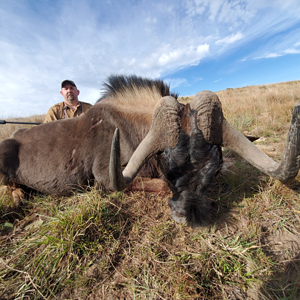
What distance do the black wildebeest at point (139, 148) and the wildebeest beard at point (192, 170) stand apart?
0.01 meters

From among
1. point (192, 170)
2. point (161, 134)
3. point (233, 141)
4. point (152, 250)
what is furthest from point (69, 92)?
point (152, 250)

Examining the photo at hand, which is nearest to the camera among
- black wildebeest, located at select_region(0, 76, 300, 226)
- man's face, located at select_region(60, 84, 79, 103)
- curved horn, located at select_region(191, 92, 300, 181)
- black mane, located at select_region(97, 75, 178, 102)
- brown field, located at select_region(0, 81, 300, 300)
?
brown field, located at select_region(0, 81, 300, 300)

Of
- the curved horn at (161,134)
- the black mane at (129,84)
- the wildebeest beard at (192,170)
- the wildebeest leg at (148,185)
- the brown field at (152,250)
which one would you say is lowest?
the brown field at (152,250)

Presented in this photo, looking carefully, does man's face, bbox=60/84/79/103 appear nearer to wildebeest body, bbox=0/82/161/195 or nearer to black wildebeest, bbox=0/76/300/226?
black wildebeest, bbox=0/76/300/226

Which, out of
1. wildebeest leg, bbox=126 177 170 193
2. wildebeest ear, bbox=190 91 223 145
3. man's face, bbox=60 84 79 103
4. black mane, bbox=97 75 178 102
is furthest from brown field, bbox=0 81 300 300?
man's face, bbox=60 84 79 103

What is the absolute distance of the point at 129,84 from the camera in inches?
138

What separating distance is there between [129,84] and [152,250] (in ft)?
10.1

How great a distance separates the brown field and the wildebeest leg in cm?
19

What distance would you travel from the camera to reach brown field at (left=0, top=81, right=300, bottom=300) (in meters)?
1.50

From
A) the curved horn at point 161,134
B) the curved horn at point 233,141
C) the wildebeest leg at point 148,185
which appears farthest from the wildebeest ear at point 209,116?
the wildebeest leg at point 148,185

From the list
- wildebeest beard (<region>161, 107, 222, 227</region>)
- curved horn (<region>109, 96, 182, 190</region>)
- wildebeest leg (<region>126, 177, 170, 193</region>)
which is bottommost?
wildebeest leg (<region>126, 177, 170, 193</region>)

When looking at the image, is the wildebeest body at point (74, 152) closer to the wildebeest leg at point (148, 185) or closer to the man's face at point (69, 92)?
the wildebeest leg at point (148, 185)

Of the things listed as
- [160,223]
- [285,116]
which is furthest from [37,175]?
[285,116]

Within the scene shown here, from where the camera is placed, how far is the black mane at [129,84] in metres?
3.42
